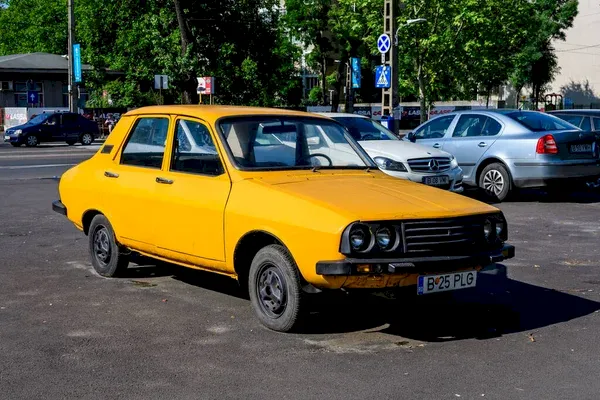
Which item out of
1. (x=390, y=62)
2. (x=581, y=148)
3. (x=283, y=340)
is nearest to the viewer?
(x=283, y=340)

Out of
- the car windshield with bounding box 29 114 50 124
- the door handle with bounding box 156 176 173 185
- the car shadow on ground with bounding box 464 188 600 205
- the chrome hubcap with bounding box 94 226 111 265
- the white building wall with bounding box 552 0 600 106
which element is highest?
the white building wall with bounding box 552 0 600 106

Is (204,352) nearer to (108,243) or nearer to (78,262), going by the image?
(108,243)

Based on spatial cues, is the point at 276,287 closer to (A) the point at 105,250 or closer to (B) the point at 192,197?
(B) the point at 192,197

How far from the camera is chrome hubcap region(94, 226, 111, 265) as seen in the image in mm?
8383

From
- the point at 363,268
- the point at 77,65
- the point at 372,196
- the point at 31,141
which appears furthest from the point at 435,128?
the point at 77,65

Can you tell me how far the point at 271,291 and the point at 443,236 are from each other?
132 cm

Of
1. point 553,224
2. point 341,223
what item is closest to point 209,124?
point 341,223

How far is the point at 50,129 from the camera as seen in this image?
130ft

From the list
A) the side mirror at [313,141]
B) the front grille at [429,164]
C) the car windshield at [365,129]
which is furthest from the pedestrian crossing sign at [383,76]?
the side mirror at [313,141]

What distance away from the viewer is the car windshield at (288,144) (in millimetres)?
7027

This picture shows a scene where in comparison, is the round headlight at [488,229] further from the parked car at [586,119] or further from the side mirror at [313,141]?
the parked car at [586,119]

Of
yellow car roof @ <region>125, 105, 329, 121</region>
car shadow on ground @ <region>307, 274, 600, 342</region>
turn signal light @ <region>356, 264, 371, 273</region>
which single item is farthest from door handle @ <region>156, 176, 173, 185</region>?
turn signal light @ <region>356, 264, 371, 273</region>

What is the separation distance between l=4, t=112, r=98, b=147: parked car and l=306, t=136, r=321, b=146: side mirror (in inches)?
1328

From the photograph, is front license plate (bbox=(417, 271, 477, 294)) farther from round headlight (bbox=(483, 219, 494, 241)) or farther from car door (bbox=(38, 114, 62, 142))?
car door (bbox=(38, 114, 62, 142))
